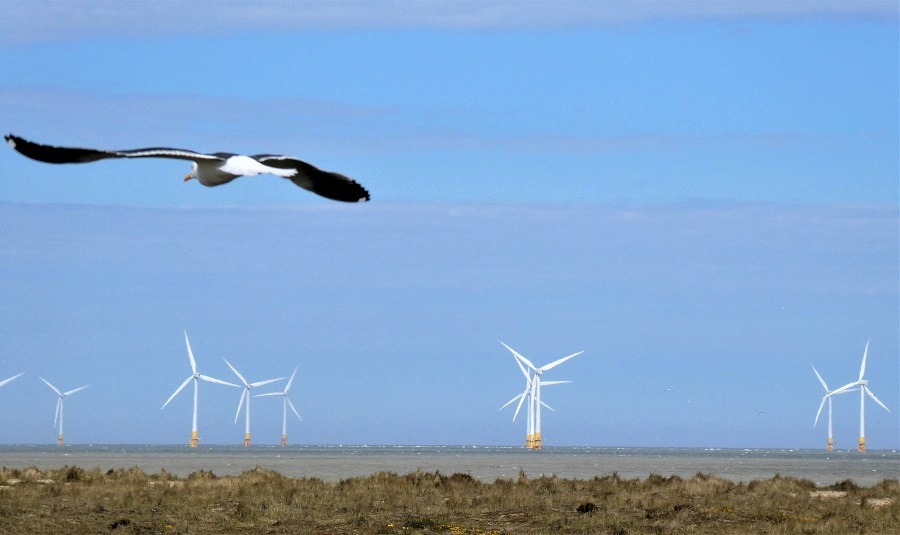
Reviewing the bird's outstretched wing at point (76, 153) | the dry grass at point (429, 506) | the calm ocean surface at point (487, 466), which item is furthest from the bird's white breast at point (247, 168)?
the calm ocean surface at point (487, 466)

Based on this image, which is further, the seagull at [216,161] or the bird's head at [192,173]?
the bird's head at [192,173]

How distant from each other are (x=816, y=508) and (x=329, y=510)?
10.3 m

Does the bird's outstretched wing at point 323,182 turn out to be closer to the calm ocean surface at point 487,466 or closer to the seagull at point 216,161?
the seagull at point 216,161

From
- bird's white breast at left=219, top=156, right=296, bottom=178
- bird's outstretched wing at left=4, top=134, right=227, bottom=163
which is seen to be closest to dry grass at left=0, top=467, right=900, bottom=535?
bird's white breast at left=219, top=156, right=296, bottom=178

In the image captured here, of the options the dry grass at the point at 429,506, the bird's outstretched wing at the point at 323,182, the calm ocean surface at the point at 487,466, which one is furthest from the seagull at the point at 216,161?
the calm ocean surface at the point at 487,466

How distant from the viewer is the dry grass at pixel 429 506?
25781mm

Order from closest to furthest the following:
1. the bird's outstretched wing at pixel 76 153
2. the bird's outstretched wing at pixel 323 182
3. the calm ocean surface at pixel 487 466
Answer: the bird's outstretched wing at pixel 76 153
the bird's outstretched wing at pixel 323 182
the calm ocean surface at pixel 487 466

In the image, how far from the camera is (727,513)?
28391mm

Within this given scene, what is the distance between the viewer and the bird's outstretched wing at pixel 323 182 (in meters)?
15.4

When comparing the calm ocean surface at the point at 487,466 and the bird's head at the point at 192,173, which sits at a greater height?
the bird's head at the point at 192,173

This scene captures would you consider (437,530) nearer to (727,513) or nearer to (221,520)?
(221,520)

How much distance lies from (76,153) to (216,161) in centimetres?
154

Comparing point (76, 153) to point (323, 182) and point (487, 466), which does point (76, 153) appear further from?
point (487, 466)

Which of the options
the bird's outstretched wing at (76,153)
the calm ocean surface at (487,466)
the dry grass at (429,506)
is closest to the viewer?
the bird's outstretched wing at (76,153)
